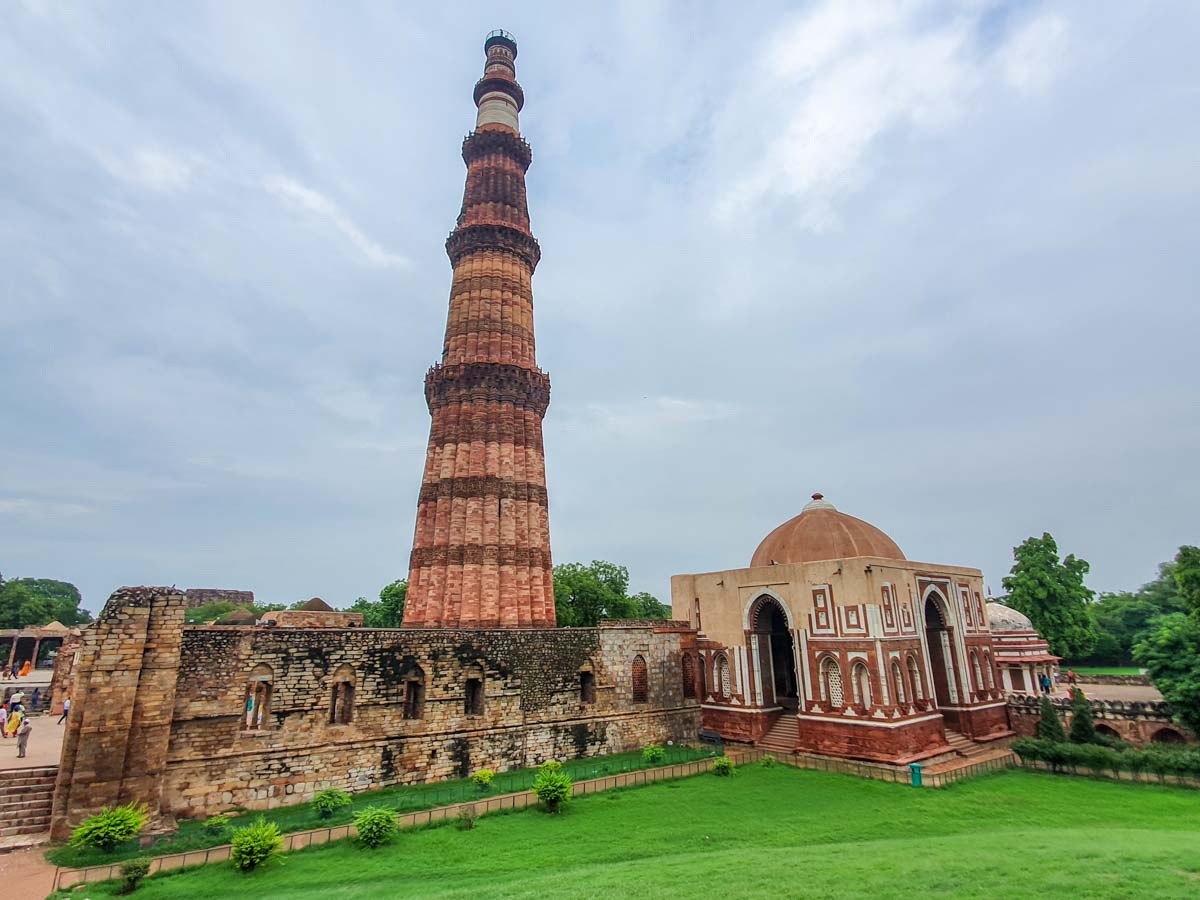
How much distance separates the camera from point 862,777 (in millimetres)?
17922

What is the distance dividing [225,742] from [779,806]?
42.5 feet

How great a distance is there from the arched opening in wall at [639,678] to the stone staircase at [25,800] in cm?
1518

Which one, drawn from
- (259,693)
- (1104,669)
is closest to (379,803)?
(259,693)

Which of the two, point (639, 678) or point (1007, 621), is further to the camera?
point (1007, 621)

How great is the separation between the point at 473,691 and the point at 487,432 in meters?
9.73

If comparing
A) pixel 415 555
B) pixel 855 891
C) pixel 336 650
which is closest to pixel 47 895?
pixel 336 650

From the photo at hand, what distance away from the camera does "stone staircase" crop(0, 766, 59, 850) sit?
39.7 ft

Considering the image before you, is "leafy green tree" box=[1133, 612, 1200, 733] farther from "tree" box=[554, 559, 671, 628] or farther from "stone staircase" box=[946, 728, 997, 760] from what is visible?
"tree" box=[554, 559, 671, 628]

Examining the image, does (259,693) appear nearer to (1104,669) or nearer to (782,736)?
(782,736)

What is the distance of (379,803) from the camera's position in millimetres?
14406

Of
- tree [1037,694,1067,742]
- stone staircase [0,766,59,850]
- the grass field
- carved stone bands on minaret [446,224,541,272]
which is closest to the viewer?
stone staircase [0,766,59,850]

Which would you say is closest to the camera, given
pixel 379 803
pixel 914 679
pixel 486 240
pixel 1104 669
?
pixel 379 803

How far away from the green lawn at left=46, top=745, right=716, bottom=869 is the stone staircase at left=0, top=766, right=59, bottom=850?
139 cm

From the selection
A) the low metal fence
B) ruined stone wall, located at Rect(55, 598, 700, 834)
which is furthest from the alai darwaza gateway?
ruined stone wall, located at Rect(55, 598, 700, 834)
